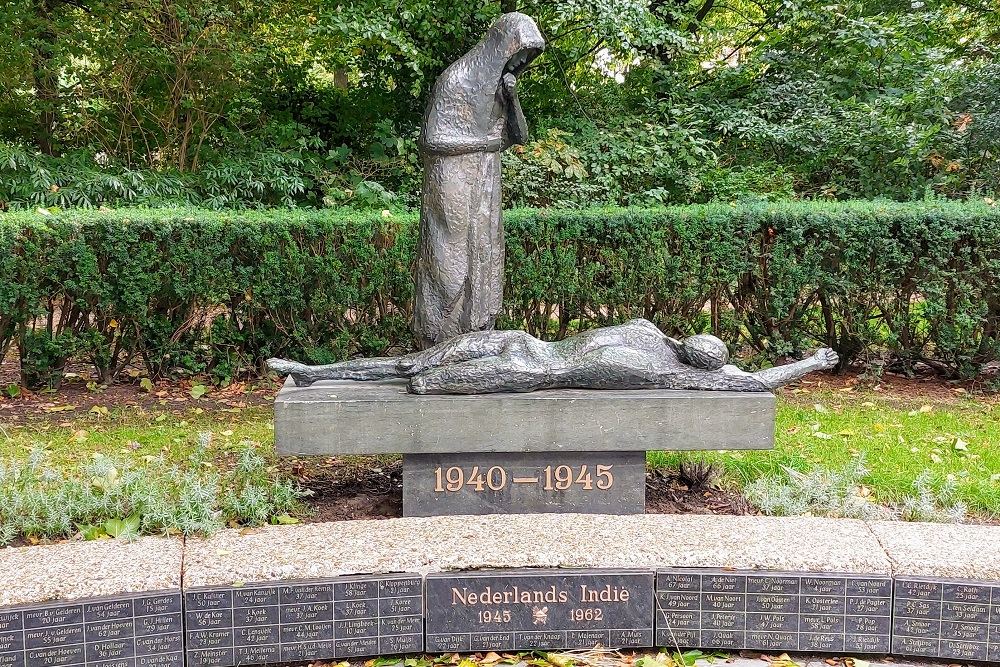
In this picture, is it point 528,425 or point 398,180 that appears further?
point 398,180

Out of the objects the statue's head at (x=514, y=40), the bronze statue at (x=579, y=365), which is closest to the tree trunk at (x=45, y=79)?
the statue's head at (x=514, y=40)

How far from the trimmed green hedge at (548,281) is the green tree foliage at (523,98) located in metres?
2.45

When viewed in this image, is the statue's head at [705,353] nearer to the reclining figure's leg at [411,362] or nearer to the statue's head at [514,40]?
the reclining figure's leg at [411,362]

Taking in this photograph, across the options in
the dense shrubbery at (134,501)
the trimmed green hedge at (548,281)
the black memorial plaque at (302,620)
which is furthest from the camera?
the trimmed green hedge at (548,281)

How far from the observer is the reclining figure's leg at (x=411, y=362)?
450 centimetres

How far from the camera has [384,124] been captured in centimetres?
1116

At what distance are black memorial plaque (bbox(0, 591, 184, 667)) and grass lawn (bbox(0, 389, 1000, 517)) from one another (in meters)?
2.07

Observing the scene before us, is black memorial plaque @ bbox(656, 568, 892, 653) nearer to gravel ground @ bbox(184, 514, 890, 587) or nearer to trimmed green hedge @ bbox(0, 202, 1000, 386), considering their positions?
gravel ground @ bbox(184, 514, 890, 587)

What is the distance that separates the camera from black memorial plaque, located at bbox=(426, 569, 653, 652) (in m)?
3.66

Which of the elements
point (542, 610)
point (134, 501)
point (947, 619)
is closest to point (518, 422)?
point (542, 610)

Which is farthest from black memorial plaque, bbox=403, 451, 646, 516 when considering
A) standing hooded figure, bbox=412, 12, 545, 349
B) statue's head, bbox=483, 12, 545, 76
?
statue's head, bbox=483, 12, 545, 76

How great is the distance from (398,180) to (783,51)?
5606 mm

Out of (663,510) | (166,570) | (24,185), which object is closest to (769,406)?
(663,510)

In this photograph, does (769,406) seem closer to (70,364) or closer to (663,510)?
(663,510)
